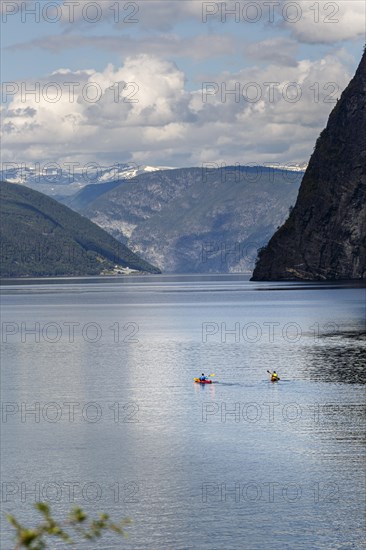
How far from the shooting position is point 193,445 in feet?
193

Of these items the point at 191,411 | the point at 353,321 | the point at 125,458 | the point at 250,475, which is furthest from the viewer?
the point at 353,321

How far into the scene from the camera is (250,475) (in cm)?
4997

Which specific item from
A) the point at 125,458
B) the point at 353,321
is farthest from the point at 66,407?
the point at 353,321

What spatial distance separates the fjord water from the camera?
41.4 meters

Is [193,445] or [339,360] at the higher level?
[193,445]

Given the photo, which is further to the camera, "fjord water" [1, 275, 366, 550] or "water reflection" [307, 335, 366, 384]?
"water reflection" [307, 335, 366, 384]

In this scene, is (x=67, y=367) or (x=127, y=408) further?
(x=67, y=367)

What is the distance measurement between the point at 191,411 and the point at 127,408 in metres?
5.53

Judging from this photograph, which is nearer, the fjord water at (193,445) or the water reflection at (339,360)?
the fjord water at (193,445)

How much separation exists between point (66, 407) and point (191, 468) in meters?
26.8

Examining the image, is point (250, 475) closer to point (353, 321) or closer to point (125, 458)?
point (125, 458)

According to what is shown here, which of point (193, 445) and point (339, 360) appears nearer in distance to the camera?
point (193, 445)

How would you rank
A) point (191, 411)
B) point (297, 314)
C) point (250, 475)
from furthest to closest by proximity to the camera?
point (297, 314) → point (191, 411) → point (250, 475)

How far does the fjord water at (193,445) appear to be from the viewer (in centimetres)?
4144
